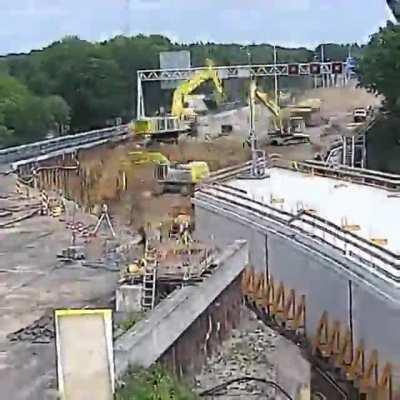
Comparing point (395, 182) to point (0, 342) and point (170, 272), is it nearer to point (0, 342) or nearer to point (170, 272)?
point (170, 272)

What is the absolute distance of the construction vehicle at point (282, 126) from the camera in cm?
5272

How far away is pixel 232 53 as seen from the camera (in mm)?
95750

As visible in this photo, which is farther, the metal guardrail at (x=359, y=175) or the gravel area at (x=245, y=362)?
the metal guardrail at (x=359, y=175)

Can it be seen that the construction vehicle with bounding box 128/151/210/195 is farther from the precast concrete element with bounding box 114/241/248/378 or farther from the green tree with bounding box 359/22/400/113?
the precast concrete element with bounding box 114/241/248/378

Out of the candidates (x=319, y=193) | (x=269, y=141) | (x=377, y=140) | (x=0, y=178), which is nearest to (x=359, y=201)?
(x=319, y=193)

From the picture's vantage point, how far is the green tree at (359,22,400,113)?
152ft

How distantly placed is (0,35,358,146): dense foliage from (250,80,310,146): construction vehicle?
36.8 ft

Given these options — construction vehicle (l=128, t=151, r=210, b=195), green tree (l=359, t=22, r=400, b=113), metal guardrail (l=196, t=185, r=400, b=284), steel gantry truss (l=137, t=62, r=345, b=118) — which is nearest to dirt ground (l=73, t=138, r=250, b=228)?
construction vehicle (l=128, t=151, r=210, b=195)

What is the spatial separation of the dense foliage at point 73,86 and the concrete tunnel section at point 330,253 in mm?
28984

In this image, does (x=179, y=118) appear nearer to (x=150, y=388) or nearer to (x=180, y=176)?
(x=180, y=176)

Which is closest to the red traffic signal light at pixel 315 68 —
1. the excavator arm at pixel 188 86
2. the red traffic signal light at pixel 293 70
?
the red traffic signal light at pixel 293 70

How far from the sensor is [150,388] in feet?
35.6

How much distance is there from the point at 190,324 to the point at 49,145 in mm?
31133

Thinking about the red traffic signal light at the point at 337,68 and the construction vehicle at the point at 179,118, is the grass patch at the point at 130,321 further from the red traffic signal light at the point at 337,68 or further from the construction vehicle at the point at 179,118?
the red traffic signal light at the point at 337,68
